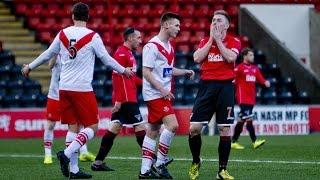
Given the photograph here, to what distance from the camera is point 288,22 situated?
31922mm

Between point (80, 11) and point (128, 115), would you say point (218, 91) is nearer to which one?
point (80, 11)

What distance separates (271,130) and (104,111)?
506 centimetres

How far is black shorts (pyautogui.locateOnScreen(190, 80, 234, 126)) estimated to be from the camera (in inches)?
478

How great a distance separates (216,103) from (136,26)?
1883cm

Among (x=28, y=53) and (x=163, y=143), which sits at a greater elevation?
(x=28, y=53)

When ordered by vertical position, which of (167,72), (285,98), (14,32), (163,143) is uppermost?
(14,32)

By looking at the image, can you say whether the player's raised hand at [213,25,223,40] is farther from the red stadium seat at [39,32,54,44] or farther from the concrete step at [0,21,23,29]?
the concrete step at [0,21,23,29]

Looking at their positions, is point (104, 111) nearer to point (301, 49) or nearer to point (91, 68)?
point (301, 49)

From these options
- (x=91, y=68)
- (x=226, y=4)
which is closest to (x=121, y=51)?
(x=91, y=68)

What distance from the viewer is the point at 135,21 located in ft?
103

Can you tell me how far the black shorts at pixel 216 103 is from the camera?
12.1 meters

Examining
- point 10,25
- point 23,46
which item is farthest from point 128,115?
point 10,25

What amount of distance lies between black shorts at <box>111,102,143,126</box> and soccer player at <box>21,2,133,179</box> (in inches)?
90.0

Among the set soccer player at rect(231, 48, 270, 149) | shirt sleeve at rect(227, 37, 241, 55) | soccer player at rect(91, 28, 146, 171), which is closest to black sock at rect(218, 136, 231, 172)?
shirt sleeve at rect(227, 37, 241, 55)
